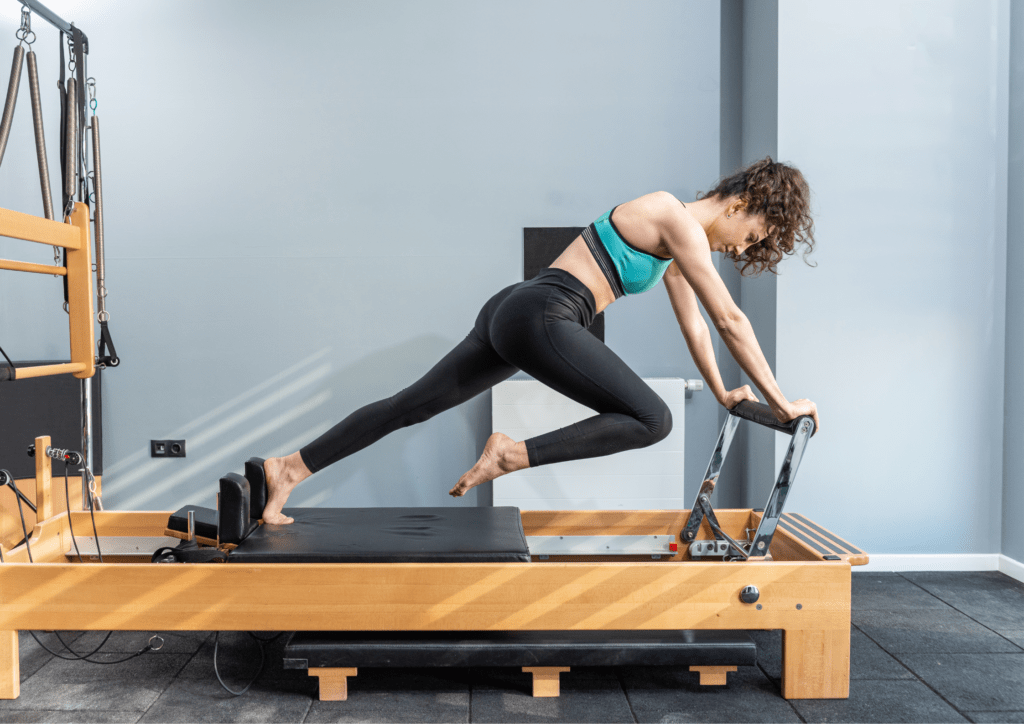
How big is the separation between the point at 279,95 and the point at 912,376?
9.31ft

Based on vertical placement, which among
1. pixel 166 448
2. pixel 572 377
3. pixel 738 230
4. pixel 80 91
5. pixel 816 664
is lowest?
pixel 816 664

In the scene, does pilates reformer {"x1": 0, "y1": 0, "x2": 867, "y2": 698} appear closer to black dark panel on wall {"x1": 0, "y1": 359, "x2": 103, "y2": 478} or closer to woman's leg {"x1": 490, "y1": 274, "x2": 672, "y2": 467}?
woman's leg {"x1": 490, "y1": 274, "x2": 672, "y2": 467}

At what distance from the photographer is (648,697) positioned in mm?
1659

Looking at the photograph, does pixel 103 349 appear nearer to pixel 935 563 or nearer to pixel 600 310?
pixel 600 310

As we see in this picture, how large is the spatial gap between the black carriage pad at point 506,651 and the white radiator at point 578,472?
1164 millimetres

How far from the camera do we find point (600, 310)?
172 centimetres

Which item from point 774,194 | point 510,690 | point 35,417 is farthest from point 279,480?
point 774,194

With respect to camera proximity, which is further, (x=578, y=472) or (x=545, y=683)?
(x=578, y=472)

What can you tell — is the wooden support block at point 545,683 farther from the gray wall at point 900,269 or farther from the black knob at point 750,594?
the gray wall at point 900,269

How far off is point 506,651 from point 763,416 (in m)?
0.82

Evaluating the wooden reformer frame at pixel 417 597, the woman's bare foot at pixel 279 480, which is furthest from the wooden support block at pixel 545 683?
the woman's bare foot at pixel 279 480

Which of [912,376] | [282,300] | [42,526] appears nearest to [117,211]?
[282,300]

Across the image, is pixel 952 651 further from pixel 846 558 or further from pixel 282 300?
pixel 282 300

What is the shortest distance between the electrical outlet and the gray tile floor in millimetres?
1124
